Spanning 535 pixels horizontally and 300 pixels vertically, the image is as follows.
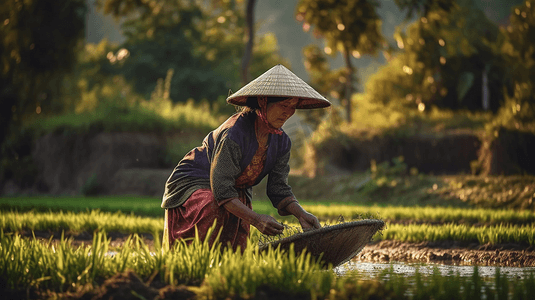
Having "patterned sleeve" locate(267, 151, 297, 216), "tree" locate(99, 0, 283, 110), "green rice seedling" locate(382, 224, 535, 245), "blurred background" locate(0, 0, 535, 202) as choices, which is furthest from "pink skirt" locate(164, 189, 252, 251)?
"tree" locate(99, 0, 283, 110)

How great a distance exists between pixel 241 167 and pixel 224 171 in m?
0.25

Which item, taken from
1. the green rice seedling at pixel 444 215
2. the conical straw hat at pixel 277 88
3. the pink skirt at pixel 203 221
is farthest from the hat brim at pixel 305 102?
the green rice seedling at pixel 444 215

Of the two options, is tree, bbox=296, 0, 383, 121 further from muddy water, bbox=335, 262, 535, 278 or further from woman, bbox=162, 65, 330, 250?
woman, bbox=162, 65, 330, 250

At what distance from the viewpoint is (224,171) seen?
13.2 ft

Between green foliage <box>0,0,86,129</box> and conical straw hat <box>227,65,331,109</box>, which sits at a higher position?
green foliage <box>0,0,86,129</box>

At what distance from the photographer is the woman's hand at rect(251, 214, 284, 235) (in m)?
3.88

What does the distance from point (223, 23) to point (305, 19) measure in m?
2.54

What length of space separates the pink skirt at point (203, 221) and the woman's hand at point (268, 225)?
1.15 feet

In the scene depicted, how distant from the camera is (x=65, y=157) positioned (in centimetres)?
Result: 1864

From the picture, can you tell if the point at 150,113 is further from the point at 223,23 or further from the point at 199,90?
the point at 199,90

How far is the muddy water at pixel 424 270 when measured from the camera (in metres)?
4.62

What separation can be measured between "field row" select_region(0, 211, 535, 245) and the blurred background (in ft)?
21.0

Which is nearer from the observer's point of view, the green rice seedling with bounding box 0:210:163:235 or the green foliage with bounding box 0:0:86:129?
the green rice seedling with bounding box 0:210:163:235

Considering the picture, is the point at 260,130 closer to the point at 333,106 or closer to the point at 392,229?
the point at 392,229
